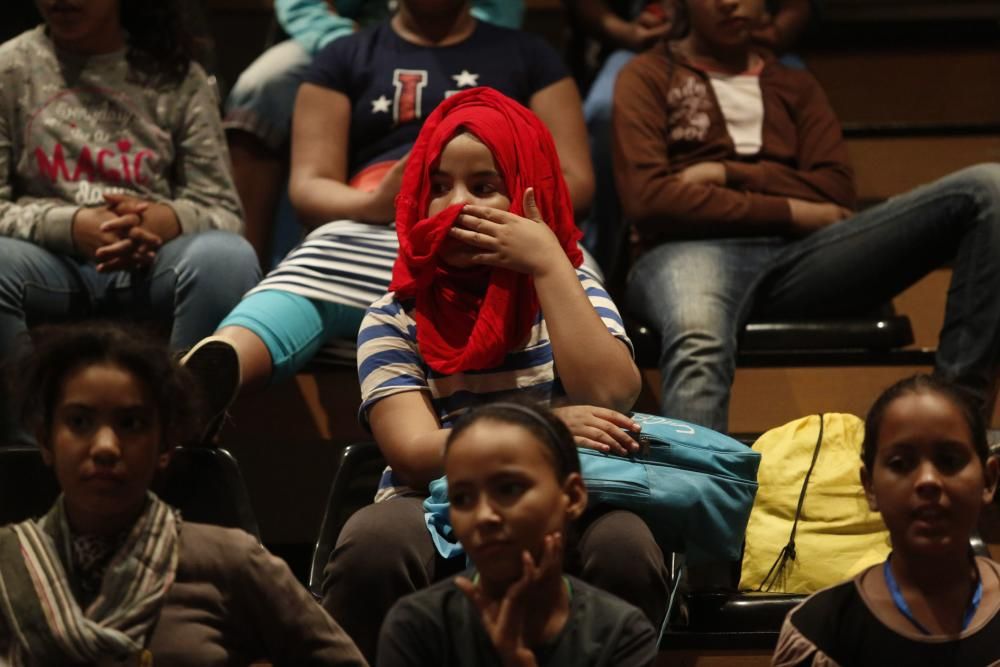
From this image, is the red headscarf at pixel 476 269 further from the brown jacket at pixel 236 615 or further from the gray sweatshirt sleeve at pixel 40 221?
the gray sweatshirt sleeve at pixel 40 221

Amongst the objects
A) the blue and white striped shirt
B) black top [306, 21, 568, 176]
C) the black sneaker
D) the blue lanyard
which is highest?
black top [306, 21, 568, 176]

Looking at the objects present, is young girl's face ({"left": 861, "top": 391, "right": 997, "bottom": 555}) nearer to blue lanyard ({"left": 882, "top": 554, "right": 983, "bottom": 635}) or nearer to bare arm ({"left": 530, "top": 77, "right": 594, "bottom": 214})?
blue lanyard ({"left": 882, "top": 554, "right": 983, "bottom": 635})

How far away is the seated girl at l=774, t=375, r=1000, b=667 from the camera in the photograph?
1709mm

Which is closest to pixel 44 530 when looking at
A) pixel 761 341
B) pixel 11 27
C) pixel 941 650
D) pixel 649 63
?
pixel 941 650

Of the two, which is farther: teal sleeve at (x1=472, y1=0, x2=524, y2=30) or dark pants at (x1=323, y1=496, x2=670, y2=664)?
teal sleeve at (x1=472, y1=0, x2=524, y2=30)

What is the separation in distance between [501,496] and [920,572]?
0.51m

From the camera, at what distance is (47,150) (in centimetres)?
285

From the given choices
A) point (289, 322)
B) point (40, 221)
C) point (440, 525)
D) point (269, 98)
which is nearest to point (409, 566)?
point (440, 525)

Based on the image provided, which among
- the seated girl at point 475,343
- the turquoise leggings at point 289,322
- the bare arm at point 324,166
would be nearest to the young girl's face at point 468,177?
the seated girl at point 475,343

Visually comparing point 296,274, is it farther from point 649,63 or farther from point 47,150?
point 649,63

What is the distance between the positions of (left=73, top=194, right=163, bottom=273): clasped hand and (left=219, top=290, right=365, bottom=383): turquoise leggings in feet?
0.80

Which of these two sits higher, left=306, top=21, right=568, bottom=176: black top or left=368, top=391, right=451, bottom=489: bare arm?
left=306, top=21, right=568, bottom=176: black top

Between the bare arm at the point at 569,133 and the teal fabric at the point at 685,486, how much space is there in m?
1.00

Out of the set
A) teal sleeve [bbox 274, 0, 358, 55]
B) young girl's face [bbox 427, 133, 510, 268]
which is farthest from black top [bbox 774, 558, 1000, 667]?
teal sleeve [bbox 274, 0, 358, 55]
